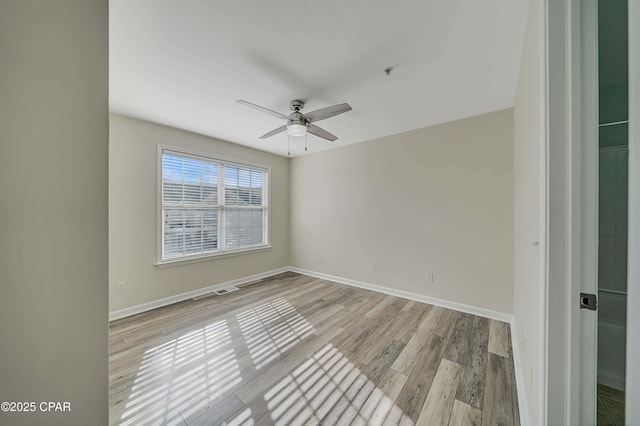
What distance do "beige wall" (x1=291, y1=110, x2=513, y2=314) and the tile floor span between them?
1403mm

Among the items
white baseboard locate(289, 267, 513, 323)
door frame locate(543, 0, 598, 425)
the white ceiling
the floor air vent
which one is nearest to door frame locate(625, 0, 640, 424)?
door frame locate(543, 0, 598, 425)

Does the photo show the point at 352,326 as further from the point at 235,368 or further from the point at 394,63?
the point at 394,63

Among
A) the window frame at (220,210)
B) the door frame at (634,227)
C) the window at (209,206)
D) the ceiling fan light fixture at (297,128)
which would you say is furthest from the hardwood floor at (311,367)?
the ceiling fan light fixture at (297,128)

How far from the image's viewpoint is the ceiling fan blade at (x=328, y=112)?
1.96 metres

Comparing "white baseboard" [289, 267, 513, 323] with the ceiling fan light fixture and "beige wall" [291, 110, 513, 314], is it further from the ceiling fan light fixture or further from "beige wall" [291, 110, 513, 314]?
the ceiling fan light fixture

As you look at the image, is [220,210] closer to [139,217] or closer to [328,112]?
[139,217]

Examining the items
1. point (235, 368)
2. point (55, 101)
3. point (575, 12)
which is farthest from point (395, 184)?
point (55, 101)

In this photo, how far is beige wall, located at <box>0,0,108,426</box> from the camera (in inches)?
22.9

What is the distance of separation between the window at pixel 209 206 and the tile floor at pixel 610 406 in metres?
4.03

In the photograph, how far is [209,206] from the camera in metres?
3.55

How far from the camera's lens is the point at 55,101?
66 centimetres

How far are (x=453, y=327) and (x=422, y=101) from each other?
2499mm

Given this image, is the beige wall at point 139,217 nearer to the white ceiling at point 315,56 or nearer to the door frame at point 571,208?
the white ceiling at point 315,56

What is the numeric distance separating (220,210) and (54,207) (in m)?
3.17
